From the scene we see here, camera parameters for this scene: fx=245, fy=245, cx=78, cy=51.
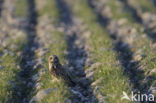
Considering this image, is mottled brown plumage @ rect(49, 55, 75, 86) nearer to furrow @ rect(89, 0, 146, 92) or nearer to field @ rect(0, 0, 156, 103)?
field @ rect(0, 0, 156, 103)

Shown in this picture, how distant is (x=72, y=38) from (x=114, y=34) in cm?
407

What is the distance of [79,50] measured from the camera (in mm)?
19672

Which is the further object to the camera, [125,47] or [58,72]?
[125,47]

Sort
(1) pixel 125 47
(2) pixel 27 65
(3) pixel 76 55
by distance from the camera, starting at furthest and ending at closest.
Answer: (1) pixel 125 47 → (3) pixel 76 55 → (2) pixel 27 65

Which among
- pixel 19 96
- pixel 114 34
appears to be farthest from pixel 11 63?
pixel 114 34

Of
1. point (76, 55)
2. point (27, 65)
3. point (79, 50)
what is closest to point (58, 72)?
point (27, 65)

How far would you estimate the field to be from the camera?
1245cm

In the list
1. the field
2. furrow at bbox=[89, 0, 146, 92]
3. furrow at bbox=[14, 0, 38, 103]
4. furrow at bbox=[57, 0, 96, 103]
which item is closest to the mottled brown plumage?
the field

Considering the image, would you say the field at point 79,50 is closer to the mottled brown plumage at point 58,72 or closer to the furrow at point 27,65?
the furrow at point 27,65

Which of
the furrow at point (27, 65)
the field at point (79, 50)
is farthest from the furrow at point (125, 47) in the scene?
the furrow at point (27, 65)

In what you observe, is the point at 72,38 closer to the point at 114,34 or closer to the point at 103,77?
the point at 114,34

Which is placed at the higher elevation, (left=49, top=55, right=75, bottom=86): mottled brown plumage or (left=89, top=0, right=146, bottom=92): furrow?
(left=89, top=0, right=146, bottom=92): furrow

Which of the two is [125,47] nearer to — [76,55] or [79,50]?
[79,50]

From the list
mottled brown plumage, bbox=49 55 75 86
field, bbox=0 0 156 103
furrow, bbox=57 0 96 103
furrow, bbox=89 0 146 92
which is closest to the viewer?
field, bbox=0 0 156 103
